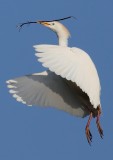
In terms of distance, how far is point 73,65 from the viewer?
1769 cm

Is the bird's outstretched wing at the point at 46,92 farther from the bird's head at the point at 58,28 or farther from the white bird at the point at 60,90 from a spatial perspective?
the bird's head at the point at 58,28

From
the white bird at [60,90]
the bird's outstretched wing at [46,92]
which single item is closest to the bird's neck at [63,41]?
the white bird at [60,90]

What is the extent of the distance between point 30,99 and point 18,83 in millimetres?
471

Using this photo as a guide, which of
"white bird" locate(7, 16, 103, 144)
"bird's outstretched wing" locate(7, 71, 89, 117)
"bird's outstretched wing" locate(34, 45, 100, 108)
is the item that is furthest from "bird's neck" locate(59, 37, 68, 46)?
"bird's outstretched wing" locate(34, 45, 100, 108)

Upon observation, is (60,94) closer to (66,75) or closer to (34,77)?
(34,77)

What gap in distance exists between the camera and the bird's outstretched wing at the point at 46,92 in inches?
764

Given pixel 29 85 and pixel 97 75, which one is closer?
pixel 97 75

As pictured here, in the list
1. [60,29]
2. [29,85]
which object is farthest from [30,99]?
[60,29]

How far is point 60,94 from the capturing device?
19484 mm

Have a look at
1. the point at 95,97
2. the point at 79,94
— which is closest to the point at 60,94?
the point at 79,94

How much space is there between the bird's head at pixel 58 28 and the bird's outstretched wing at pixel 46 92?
841 millimetres

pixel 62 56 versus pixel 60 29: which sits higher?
pixel 60 29

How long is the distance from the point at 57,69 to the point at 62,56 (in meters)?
0.51

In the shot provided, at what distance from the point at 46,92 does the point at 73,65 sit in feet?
6.39
